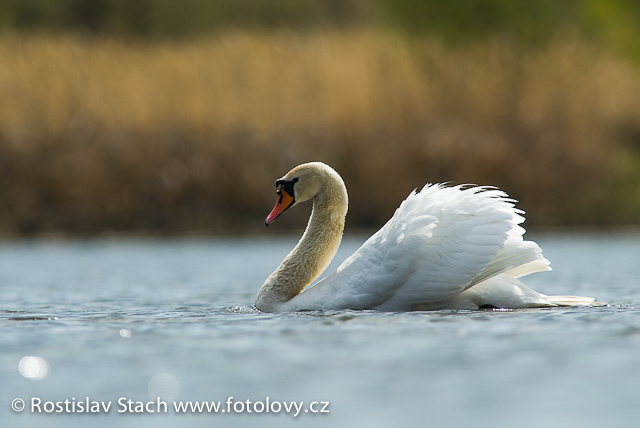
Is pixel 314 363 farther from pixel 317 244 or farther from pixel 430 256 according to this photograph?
pixel 317 244

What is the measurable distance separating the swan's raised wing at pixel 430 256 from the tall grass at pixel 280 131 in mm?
7817

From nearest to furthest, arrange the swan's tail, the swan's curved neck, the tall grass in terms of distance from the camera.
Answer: the swan's tail
the swan's curved neck
the tall grass

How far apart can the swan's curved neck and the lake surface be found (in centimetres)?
35

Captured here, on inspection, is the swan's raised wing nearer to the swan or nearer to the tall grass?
the swan

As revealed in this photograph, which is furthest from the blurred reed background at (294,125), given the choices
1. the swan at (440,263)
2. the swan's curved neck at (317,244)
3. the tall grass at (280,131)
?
the swan at (440,263)

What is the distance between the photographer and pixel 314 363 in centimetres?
469

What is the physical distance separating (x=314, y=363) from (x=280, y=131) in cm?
1019

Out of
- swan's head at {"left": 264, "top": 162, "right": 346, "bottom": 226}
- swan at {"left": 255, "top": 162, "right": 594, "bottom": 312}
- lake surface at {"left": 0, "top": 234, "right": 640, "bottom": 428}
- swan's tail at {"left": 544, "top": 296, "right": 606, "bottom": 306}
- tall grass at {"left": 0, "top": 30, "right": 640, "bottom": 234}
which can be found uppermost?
tall grass at {"left": 0, "top": 30, "right": 640, "bottom": 234}

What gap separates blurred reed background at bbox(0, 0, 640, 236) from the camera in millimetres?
14250

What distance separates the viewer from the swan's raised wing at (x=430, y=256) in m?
6.23

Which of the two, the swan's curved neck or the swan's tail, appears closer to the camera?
the swan's tail

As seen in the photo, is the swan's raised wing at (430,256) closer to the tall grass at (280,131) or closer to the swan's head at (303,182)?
the swan's head at (303,182)

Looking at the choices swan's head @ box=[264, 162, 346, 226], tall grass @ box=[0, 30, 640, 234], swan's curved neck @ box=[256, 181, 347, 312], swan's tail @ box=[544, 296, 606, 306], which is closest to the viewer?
swan's tail @ box=[544, 296, 606, 306]

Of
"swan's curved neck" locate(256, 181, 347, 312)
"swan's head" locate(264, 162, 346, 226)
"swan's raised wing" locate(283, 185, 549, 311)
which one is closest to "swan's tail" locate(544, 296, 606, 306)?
"swan's raised wing" locate(283, 185, 549, 311)
